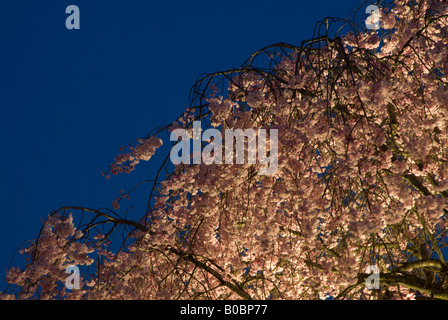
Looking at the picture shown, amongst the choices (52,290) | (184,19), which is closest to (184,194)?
(52,290)

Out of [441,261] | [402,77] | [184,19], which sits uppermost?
[184,19]

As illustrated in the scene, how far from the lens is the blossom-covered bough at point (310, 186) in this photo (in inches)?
129

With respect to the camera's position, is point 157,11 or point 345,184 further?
point 157,11

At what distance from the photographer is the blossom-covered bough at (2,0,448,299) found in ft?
10.7

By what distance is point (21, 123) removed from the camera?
68250 millimetres

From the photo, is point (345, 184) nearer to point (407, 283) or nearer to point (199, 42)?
point (407, 283)

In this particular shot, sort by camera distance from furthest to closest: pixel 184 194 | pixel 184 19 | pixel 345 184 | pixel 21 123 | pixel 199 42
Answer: pixel 199 42, pixel 184 19, pixel 21 123, pixel 184 194, pixel 345 184

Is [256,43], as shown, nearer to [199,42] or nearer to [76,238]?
[199,42]

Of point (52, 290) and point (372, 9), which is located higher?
point (372, 9)

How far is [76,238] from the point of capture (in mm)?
3691

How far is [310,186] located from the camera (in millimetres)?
3570

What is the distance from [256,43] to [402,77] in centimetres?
7312

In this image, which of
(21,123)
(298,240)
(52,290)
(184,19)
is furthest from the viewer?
(184,19)
